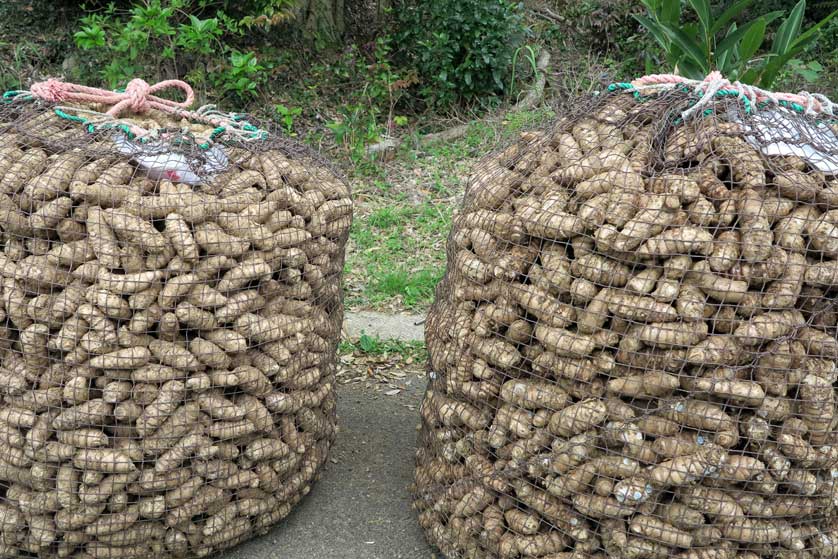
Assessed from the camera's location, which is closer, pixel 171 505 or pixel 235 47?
pixel 171 505

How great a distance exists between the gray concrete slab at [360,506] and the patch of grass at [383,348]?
68 centimetres

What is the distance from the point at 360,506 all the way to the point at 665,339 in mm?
1532

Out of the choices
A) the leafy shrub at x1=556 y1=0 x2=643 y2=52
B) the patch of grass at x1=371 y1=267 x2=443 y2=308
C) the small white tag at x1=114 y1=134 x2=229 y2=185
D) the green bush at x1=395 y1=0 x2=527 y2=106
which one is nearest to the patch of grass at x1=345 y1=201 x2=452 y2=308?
the patch of grass at x1=371 y1=267 x2=443 y2=308

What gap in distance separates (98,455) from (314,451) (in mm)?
848

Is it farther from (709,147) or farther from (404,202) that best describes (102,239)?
(404,202)

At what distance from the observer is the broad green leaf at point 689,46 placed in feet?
9.73

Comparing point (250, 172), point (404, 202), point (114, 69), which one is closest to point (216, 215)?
point (250, 172)

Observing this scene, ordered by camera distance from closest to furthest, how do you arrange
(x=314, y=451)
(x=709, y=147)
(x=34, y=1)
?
(x=709, y=147) < (x=314, y=451) < (x=34, y=1)

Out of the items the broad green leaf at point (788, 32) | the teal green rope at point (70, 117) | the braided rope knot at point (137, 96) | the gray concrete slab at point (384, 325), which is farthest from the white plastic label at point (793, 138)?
the gray concrete slab at point (384, 325)

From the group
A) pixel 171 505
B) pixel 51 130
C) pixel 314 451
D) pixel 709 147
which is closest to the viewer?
pixel 709 147

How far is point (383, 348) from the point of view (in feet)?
15.3

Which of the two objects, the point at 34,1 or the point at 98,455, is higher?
the point at 34,1

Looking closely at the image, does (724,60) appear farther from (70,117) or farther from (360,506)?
(70,117)

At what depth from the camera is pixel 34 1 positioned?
8148mm
